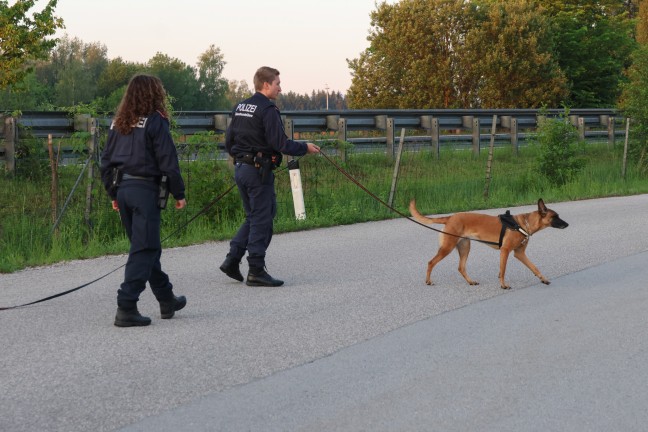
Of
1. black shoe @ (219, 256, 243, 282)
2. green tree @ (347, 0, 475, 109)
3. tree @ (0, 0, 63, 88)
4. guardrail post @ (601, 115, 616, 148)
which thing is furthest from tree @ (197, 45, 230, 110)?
black shoe @ (219, 256, 243, 282)

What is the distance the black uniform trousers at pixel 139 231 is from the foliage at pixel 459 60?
120 ft

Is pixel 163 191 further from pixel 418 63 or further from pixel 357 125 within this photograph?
pixel 418 63

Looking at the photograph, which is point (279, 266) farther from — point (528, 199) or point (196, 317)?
point (528, 199)

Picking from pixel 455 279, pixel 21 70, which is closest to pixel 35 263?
pixel 455 279

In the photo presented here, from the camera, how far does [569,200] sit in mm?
18594

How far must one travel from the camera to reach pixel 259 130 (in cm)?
838

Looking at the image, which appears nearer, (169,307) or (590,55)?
(169,307)

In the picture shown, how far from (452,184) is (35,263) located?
10.5 m

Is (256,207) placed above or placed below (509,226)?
above

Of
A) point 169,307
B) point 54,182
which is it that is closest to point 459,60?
point 54,182

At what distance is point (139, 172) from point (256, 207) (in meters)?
1.97

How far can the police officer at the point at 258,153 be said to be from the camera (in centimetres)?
830

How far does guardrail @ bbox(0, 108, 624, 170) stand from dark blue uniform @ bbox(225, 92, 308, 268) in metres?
4.15

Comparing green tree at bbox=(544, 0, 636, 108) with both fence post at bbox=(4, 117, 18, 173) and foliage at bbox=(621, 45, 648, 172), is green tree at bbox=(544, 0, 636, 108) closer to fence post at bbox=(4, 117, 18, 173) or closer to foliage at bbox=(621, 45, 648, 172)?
foliage at bbox=(621, 45, 648, 172)
